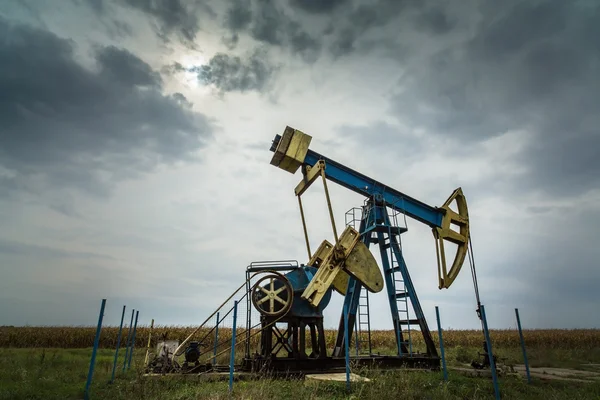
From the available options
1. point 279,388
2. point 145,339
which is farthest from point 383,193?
point 145,339

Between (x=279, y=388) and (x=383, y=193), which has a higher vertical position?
(x=383, y=193)

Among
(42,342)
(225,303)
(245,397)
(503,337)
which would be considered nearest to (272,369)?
(225,303)

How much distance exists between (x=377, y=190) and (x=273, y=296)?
3.76m

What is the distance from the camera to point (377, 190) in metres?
9.23

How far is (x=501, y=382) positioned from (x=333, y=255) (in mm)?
4088

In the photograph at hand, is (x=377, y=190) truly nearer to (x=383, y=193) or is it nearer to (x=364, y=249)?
(x=383, y=193)

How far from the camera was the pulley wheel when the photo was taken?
282 inches

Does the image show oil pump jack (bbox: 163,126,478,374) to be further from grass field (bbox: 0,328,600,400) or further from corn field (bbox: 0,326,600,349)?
corn field (bbox: 0,326,600,349)

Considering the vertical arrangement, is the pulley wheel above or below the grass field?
above

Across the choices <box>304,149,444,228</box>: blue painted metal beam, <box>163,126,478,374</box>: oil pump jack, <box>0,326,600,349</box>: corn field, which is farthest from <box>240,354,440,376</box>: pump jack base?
<box>0,326,600,349</box>: corn field

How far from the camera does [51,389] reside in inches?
262

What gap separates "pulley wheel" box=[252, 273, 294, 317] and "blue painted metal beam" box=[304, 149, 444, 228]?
2.74m

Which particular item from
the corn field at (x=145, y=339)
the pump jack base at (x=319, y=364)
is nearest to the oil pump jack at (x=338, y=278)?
the pump jack base at (x=319, y=364)

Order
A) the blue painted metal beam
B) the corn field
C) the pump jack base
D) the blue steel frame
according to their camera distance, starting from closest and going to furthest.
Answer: the pump jack base, the blue steel frame, the blue painted metal beam, the corn field
